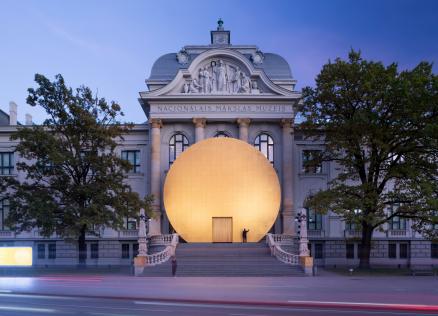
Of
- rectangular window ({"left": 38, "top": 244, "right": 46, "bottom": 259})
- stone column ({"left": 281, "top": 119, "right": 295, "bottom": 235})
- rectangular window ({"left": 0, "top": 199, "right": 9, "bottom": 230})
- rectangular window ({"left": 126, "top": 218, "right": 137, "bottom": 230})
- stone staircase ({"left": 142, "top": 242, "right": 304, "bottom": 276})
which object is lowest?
rectangular window ({"left": 38, "top": 244, "right": 46, "bottom": 259})

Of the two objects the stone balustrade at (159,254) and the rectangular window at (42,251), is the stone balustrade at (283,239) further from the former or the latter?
the rectangular window at (42,251)

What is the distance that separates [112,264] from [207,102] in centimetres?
1707

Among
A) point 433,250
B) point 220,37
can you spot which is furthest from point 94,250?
point 433,250

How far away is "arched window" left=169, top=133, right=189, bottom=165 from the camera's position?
60.9 meters

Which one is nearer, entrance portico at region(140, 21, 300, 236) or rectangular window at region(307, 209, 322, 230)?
entrance portico at region(140, 21, 300, 236)

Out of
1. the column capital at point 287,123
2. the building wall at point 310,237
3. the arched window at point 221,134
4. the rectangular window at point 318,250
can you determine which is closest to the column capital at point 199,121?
the building wall at point 310,237

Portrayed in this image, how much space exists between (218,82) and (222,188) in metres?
9.79

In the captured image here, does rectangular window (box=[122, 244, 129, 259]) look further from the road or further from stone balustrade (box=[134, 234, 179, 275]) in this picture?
the road

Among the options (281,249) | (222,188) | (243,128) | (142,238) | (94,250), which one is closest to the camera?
(142,238)

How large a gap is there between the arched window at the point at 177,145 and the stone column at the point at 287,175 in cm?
910

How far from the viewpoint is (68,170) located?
48.9 metres

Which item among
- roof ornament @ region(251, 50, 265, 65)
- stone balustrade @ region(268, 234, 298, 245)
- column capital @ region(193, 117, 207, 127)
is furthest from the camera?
roof ornament @ region(251, 50, 265, 65)

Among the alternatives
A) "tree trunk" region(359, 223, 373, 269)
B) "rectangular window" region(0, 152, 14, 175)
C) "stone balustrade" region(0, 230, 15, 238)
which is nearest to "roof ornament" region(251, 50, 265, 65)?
"tree trunk" region(359, 223, 373, 269)

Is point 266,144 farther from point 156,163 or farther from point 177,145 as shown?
point 156,163
